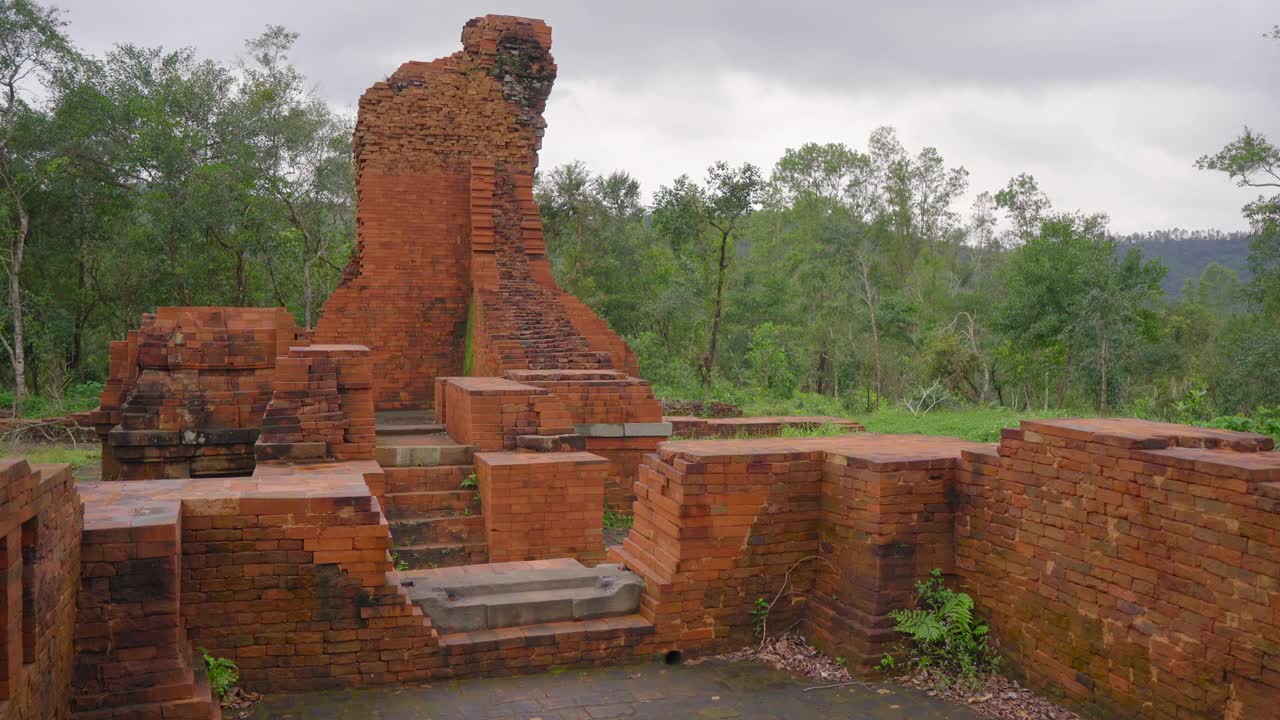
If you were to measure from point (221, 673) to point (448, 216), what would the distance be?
29.6ft

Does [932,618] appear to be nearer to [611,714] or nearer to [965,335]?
[611,714]

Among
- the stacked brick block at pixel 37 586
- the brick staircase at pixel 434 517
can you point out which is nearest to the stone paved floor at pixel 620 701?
the stacked brick block at pixel 37 586

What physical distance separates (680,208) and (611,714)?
14.6 metres

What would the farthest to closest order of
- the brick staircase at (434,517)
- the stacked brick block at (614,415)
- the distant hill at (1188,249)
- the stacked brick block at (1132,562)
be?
the distant hill at (1188,249)
the stacked brick block at (614,415)
the brick staircase at (434,517)
the stacked brick block at (1132,562)

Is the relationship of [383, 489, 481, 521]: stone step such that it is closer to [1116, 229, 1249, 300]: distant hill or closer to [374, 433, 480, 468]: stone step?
[374, 433, 480, 468]: stone step

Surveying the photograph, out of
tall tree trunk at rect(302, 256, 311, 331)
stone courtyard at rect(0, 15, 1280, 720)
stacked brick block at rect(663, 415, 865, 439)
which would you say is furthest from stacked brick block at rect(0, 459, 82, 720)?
tall tree trunk at rect(302, 256, 311, 331)

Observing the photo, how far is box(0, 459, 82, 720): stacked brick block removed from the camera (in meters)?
2.70

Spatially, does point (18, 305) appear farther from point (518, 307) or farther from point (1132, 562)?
point (1132, 562)

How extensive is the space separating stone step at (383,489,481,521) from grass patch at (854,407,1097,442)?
3.95 metres

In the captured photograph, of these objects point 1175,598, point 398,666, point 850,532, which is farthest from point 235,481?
point 1175,598

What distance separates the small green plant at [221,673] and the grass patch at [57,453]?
24.5 ft

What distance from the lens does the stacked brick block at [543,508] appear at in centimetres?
671

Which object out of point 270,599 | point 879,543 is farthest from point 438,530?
point 879,543

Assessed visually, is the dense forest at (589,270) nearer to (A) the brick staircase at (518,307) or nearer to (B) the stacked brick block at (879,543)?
(A) the brick staircase at (518,307)
